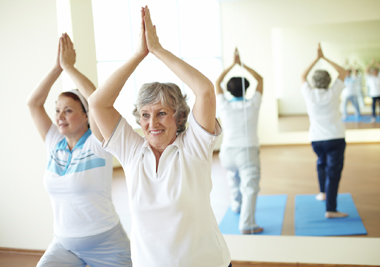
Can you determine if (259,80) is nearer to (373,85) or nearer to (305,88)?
(305,88)

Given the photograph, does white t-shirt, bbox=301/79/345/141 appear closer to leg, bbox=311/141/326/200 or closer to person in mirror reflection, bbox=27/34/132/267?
leg, bbox=311/141/326/200

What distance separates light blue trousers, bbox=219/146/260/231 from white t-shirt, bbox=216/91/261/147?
67mm

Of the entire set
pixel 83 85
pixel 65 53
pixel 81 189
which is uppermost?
pixel 65 53

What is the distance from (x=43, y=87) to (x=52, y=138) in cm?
35

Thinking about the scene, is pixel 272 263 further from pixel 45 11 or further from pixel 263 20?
pixel 45 11

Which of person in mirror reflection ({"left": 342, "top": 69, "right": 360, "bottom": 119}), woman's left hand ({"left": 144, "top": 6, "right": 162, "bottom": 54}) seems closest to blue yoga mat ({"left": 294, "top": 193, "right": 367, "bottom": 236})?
person in mirror reflection ({"left": 342, "top": 69, "right": 360, "bottom": 119})

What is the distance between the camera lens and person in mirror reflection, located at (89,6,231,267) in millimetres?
1648

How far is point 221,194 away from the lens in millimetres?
3652

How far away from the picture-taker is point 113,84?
5.69 ft

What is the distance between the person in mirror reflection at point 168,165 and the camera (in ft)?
5.41

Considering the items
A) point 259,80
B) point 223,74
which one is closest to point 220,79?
point 223,74

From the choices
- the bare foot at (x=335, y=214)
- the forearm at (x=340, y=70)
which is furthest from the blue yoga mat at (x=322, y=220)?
the forearm at (x=340, y=70)

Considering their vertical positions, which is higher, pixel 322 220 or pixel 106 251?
pixel 106 251

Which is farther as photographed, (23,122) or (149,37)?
(23,122)
